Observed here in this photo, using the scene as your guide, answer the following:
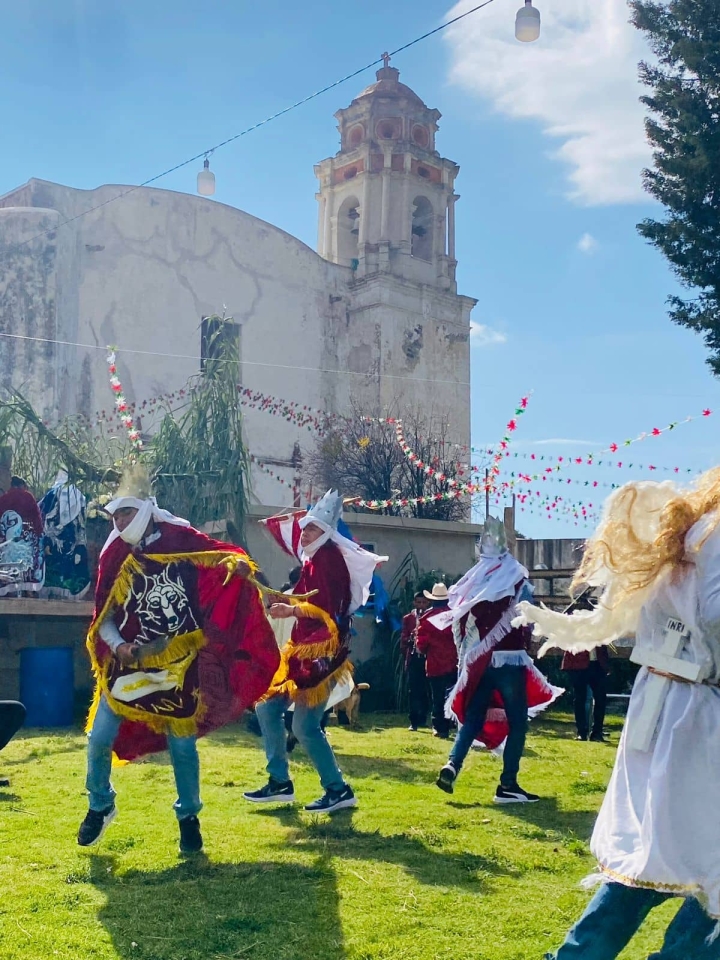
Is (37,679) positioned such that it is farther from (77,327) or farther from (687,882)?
(77,327)

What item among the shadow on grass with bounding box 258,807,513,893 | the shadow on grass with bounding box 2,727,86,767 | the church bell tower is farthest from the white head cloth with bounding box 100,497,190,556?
the church bell tower

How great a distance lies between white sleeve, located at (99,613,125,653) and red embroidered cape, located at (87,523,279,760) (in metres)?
0.03

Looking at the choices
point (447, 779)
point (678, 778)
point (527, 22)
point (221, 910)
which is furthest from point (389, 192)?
point (678, 778)

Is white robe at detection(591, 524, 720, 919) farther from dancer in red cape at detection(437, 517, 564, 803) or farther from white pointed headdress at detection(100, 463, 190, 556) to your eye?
dancer in red cape at detection(437, 517, 564, 803)

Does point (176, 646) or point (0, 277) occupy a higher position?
point (0, 277)

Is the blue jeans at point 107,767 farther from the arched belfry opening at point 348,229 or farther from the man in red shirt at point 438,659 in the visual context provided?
the arched belfry opening at point 348,229

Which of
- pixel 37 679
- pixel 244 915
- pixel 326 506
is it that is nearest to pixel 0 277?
pixel 37 679

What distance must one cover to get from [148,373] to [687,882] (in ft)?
82.1

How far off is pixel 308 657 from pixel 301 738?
19.4 inches

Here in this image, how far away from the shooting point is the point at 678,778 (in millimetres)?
3197

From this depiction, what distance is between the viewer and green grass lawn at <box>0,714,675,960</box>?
4.20m

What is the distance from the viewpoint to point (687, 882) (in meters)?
3.10

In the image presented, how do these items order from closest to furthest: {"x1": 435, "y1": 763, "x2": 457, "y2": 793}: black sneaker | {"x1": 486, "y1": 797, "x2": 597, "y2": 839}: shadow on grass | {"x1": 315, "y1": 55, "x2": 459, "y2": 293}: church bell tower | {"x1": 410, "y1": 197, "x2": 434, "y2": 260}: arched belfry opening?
{"x1": 486, "y1": 797, "x2": 597, "y2": 839}: shadow on grass → {"x1": 435, "y1": 763, "x2": 457, "y2": 793}: black sneaker → {"x1": 315, "y1": 55, "x2": 459, "y2": 293}: church bell tower → {"x1": 410, "y1": 197, "x2": 434, "y2": 260}: arched belfry opening

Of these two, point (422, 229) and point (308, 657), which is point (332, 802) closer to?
point (308, 657)
